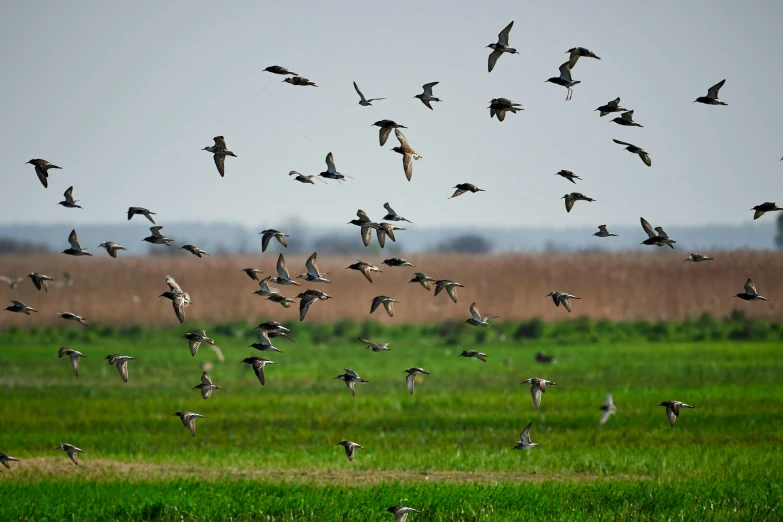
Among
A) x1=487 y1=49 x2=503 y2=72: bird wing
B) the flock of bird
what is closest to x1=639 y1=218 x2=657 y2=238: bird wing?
the flock of bird

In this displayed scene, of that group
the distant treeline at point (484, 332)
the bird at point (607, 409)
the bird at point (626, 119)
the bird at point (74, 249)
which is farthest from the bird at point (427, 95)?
the distant treeline at point (484, 332)

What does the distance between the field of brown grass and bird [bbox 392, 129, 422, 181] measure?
33.8 metres

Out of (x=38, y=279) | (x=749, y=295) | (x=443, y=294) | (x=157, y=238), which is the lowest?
(x=443, y=294)

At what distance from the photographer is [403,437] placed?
87.0 feet

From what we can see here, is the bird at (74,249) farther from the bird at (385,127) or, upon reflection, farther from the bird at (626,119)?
the bird at (626,119)

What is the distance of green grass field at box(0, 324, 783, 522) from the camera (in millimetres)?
18453

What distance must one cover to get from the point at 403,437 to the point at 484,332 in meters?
24.8

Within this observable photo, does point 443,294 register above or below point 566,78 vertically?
below

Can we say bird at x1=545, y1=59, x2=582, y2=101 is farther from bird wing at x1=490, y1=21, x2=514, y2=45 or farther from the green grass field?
the green grass field

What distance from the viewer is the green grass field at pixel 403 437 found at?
60.5ft

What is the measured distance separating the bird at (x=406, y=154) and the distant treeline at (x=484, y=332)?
30982 millimetres

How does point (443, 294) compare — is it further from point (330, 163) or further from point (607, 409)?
point (330, 163)

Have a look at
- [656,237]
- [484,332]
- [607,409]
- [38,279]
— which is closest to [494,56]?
[656,237]

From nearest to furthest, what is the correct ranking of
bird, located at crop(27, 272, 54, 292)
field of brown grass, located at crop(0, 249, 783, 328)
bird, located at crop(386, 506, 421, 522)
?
bird, located at crop(386, 506, 421, 522)
bird, located at crop(27, 272, 54, 292)
field of brown grass, located at crop(0, 249, 783, 328)
